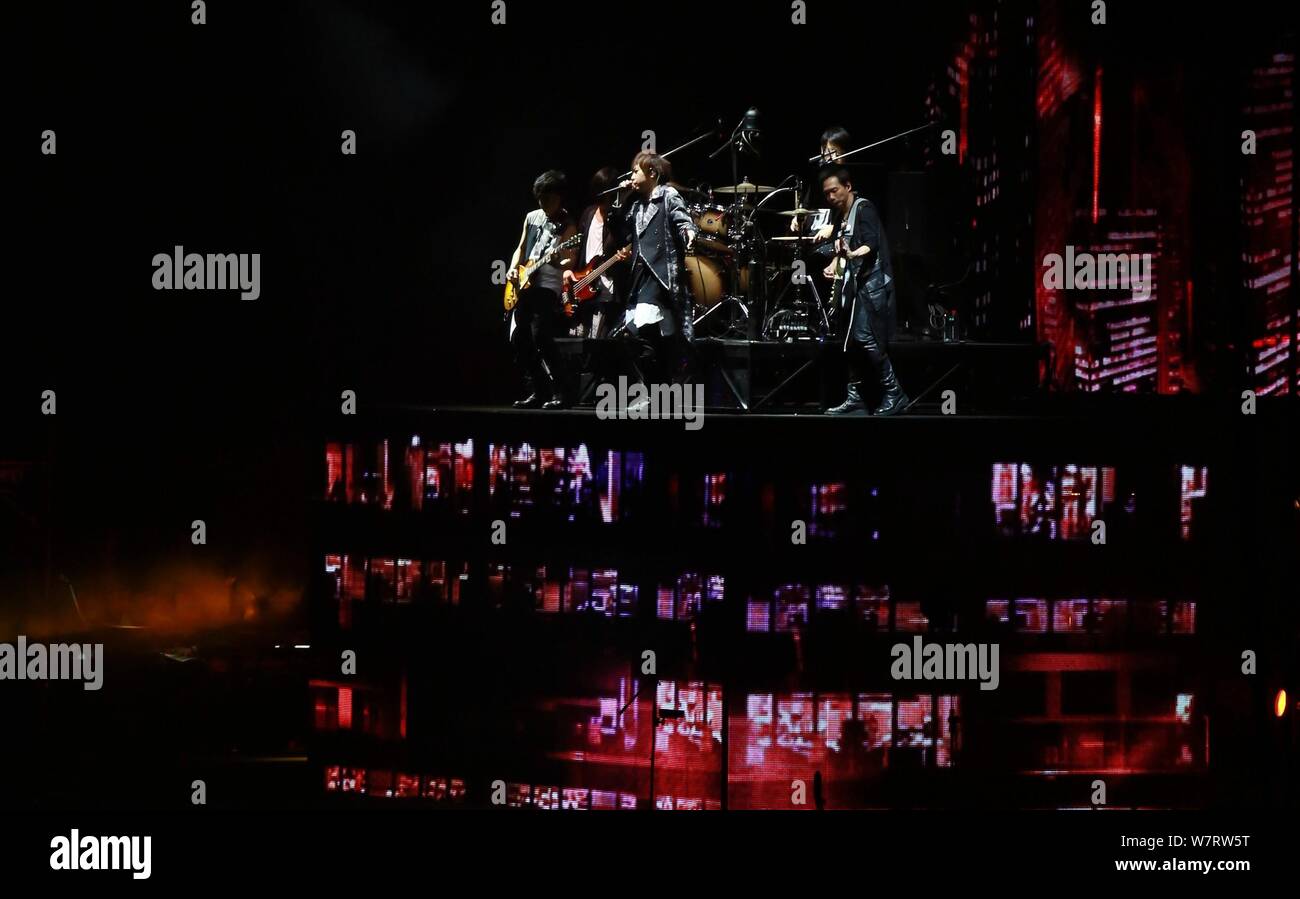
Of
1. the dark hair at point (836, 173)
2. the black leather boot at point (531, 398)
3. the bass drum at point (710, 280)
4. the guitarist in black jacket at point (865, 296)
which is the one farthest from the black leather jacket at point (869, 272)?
the black leather boot at point (531, 398)

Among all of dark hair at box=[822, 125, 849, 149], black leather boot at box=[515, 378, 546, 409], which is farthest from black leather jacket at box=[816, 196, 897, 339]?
black leather boot at box=[515, 378, 546, 409]

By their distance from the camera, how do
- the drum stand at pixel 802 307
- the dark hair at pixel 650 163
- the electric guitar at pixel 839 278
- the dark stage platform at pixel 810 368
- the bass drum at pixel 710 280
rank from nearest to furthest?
the dark hair at pixel 650 163 → the electric guitar at pixel 839 278 → the dark stage platform at pixel 810 368 → the drum stand at pixel 802 307 → the bass drum at pixel 710 280

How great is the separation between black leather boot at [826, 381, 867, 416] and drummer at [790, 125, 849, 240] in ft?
3.30

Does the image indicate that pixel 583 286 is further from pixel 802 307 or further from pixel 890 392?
pixel 890 392

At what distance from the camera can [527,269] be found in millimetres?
8422

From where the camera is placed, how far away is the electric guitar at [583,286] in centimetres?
871

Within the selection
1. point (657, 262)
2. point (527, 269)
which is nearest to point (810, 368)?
point (657, 262)

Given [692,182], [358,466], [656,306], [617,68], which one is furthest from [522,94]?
[358,466]

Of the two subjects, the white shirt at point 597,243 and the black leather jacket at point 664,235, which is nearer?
the black leather jacket at point 664,235

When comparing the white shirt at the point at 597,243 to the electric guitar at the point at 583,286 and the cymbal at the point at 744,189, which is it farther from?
the cymbal at the point at 744,189

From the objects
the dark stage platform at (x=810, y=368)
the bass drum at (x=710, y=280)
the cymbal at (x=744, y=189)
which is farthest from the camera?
the bass drum at (x=710, y=280)

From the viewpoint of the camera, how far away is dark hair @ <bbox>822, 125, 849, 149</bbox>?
8.49m
